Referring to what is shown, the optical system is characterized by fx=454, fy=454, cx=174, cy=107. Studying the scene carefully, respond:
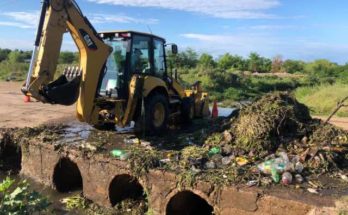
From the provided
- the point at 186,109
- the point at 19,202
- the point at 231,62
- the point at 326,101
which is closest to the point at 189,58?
the point at 231,62

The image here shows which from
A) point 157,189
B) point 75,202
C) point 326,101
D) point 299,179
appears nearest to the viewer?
point 299,179

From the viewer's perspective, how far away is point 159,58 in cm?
1102

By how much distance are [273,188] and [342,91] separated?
15342 millimetres

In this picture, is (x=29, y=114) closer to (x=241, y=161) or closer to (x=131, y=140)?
(x=131, y=140)

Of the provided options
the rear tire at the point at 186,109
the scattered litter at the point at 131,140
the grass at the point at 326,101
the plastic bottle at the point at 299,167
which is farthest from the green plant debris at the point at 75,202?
the grass at the point at 326,101

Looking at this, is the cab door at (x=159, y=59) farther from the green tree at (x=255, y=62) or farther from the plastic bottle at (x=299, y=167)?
the green tree at (x=255, y=62)

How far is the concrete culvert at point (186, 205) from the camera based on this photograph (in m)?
7.61

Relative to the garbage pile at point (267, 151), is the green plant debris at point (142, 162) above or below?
below

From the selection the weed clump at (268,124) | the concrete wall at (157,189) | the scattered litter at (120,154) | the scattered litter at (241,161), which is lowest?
the concrete wall at (157,189)

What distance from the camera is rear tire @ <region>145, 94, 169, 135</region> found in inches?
394

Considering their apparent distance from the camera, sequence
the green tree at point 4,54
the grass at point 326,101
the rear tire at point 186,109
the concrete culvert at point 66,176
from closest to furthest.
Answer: the concrete culvert at point 66,176 < the rear tire at point 186,109 < the grass at point 326,101 < the green tree at point 4,54

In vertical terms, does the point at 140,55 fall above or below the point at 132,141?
above

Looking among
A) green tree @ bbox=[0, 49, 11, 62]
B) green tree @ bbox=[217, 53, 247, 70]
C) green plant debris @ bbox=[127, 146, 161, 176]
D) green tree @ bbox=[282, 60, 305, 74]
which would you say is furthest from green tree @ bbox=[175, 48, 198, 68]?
green plant debris @ bbox=[127, 146, 161, 176]

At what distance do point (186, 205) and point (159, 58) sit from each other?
13.8 ft
